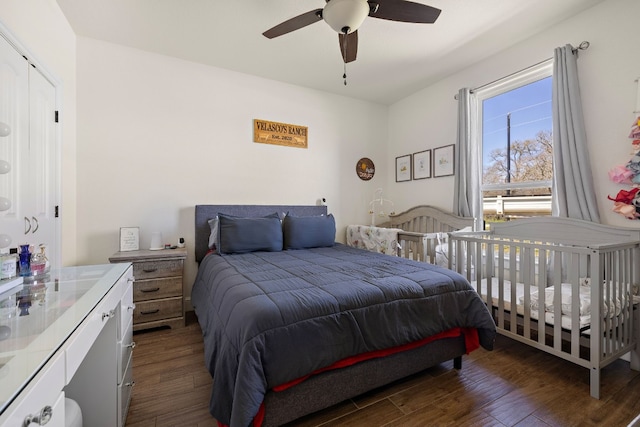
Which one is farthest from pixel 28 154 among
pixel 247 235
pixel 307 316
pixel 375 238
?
pixel 375 238

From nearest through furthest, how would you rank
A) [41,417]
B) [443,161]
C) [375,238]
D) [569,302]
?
1. [41,417]
2. [569,302]
3. [375,238]
4. [443,161]

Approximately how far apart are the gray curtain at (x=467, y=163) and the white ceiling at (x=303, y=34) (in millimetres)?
466

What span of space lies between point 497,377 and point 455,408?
51 centimetres

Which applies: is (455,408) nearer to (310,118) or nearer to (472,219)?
(472,219)

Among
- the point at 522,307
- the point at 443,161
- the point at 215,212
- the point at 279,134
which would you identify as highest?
the point at 279,134

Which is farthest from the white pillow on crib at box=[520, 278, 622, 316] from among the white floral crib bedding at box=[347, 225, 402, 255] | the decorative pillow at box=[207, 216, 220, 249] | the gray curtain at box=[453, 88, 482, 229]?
the decorative pillow at box=[207, 216, 220, 249]

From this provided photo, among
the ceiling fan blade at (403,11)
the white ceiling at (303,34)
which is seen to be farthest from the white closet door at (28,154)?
the ceiling fan blade at (403,11)

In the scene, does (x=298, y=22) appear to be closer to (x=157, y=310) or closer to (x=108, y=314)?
(x=108, y=314)

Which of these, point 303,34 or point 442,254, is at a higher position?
point 303,34

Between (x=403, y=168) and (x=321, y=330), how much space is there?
3.25 meters

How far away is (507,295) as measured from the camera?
2.31 m

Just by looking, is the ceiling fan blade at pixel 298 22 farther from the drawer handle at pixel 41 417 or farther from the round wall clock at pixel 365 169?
the round wall clock at pixel 365 169

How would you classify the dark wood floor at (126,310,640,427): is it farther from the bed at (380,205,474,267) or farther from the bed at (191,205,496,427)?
the bed at (380,205,474,267)

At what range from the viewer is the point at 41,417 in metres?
0.58
